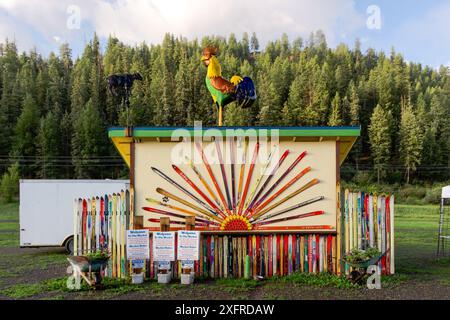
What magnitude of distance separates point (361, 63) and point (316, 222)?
325 ft

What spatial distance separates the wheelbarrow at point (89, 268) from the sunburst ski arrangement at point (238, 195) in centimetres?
162

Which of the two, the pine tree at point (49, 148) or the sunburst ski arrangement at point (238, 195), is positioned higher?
the pine tree at point (49, 148)

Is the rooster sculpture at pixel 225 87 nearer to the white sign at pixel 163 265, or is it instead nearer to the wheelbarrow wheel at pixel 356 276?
the white sign at pixel 163 265

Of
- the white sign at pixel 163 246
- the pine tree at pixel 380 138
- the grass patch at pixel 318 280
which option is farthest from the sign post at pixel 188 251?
the pine tree at pixel 380 138

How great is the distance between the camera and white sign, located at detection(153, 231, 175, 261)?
323 inches

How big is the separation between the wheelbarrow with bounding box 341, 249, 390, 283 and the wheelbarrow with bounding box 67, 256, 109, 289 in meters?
5.22

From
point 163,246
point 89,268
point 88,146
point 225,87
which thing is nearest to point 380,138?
point 88,146

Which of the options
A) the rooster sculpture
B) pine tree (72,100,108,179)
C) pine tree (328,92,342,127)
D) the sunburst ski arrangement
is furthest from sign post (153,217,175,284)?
pine tree (328,92,342,127)

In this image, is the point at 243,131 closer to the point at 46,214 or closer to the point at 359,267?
the point at 359,267

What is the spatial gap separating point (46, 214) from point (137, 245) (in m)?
6.34

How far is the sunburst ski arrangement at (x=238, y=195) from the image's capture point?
8867 mm

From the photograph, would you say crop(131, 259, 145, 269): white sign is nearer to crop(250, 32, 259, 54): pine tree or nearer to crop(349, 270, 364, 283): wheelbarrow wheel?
crop(349, 270, 364, 283): wheelbarrow wheel

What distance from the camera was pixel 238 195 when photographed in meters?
8.93
